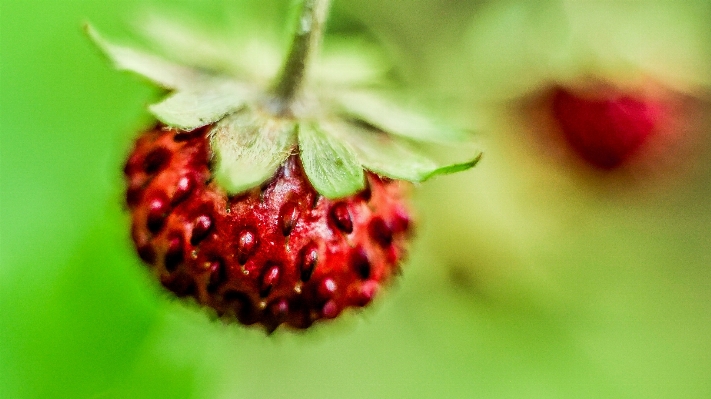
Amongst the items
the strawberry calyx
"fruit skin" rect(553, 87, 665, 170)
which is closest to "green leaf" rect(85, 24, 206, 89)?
the strawberry calyx

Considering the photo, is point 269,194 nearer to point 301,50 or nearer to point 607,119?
point 301,50

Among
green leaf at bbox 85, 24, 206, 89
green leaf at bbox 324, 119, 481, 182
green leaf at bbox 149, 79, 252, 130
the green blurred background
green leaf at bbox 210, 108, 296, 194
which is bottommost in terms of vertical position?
the green blurred background

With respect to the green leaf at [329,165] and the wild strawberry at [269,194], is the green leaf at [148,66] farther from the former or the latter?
the green leaf at [329,165]

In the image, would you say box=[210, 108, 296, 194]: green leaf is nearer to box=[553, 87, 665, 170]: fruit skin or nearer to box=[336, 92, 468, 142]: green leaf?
box=[336, 92, 468, 142]: green leaf

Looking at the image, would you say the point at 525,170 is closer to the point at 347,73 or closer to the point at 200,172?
the point at 347,73

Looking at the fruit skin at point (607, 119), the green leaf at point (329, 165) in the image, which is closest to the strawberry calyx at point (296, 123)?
the green leaf at point (329, 165)

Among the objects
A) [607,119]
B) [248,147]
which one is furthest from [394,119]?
[607,119]
